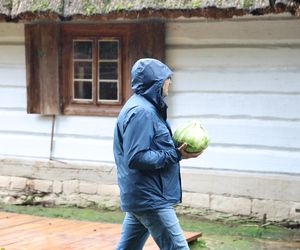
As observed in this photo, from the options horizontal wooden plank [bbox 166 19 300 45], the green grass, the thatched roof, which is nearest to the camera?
the thatched roof

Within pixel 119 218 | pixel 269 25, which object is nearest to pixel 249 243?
pixel 119 218

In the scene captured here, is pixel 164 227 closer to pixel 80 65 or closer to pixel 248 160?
pixel 248 160

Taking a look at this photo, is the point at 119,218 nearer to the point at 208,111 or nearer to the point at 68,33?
the point at 208,111

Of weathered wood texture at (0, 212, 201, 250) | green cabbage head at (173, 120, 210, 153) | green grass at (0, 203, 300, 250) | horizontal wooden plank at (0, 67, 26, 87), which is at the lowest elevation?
green grass at (0, 203, 300, 250)

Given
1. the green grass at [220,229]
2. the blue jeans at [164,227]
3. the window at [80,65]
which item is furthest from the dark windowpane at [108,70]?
the blue jeans at [164,227]

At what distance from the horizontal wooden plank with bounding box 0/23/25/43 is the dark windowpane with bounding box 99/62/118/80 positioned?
119 cm

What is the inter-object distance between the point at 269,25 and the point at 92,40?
2.24 m

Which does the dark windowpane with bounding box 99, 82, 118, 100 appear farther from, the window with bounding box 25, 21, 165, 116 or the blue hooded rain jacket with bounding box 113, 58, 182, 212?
the blue hooded rain jacket with bounding box 113, 58, 182, 212

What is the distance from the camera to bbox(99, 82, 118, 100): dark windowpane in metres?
8.94

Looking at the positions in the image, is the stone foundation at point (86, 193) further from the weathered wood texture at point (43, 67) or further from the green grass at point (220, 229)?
the weathered wood texture at point (43, 67)

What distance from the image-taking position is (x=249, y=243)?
297 inches

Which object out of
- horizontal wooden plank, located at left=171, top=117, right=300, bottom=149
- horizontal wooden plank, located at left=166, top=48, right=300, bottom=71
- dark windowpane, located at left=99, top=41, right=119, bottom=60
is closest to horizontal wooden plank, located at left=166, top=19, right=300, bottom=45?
horizontal wooden plank, located at left=166, top=48, right=300, bottom=71

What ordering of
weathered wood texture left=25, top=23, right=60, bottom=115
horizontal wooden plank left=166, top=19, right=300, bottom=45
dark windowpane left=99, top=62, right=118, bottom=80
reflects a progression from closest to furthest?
horizontal wooden plank left=166, top=19, right=300, bottom=45
dark windowpane left=99, top=62, right=118, bottom=80
weathered wood texture left=25, top=23, right=60, bottom=115

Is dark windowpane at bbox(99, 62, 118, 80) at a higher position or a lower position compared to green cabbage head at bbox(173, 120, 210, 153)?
higher
